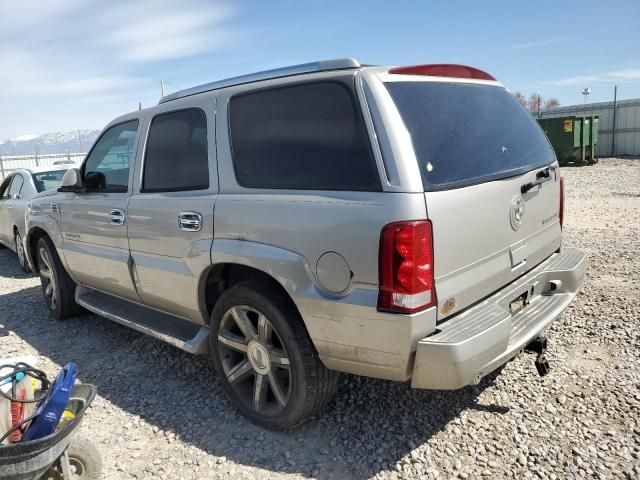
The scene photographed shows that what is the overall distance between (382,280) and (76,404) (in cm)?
165

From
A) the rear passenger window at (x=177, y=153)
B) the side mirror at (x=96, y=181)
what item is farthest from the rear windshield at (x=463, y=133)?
the side mirror at (x=96, y=181)

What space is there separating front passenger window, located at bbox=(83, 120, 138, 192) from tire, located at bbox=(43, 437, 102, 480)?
1.96 m

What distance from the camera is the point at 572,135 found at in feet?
65.2

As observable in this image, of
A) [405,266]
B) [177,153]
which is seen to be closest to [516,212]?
[405,266]

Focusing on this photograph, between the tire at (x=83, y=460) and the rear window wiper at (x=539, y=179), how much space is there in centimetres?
270

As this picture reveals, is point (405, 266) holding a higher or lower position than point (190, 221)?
lower

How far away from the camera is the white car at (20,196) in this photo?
762 cm

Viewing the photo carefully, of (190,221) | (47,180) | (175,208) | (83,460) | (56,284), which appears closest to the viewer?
(83,460)

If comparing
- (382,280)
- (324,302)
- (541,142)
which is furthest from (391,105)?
(541,142)

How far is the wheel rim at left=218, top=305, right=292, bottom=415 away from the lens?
9.57 ft

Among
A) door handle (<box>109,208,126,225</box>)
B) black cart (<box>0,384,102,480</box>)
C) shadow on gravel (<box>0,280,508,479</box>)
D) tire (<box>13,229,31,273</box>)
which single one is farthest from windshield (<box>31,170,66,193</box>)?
black cart (<box>0,384,102,480</box>)

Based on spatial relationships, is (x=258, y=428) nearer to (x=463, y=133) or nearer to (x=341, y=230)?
(x=341, y=230)

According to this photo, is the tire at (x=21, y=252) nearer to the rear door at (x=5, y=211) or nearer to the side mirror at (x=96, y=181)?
the rear door at (x=5, y=211)

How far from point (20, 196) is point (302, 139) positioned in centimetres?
690
